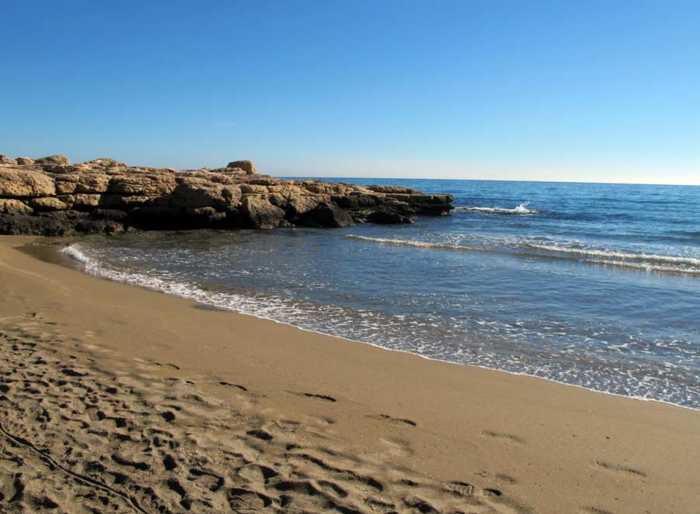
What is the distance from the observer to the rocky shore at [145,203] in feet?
61.3

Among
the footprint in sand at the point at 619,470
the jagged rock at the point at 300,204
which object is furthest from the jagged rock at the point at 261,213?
the footprint in sand at the point at 619,470

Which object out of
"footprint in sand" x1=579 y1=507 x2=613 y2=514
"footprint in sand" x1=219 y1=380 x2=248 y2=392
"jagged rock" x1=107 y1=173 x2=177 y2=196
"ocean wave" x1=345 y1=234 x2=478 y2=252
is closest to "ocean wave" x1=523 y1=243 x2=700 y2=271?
"ocean wave" x1=345 y1=234 x2=478 y2=252

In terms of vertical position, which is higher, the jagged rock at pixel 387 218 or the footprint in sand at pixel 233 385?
the jagged rock at pixel 387 218

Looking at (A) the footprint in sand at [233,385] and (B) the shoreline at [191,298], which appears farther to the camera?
(B) the shoreline at [191,298]

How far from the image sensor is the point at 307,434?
151 inches

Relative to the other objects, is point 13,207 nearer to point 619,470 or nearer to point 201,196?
point 201,196

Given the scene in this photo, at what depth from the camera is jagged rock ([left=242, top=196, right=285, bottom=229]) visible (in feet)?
72.6

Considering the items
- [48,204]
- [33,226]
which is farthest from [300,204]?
[33,226]

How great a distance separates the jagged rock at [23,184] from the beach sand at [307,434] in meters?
15.4

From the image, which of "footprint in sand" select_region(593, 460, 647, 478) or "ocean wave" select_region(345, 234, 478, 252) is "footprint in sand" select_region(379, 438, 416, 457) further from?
"ocean wave" select_region(345, 234, 478, 252)

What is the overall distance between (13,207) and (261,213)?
964 cm

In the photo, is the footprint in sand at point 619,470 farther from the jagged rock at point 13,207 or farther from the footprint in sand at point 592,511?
the jagged rock at point 13,207

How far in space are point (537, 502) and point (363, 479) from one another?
1.13m

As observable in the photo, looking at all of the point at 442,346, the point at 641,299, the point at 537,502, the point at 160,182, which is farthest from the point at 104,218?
the point at 537,502
